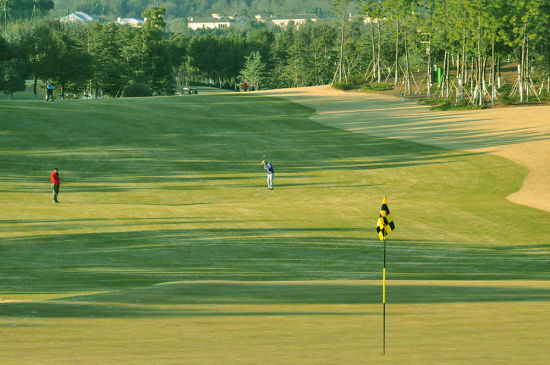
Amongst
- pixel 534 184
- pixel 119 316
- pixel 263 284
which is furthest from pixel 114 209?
pixel 534 184

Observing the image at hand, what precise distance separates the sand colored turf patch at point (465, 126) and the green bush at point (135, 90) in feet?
118

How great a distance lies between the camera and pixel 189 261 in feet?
76.1

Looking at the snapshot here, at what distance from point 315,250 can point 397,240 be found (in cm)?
459

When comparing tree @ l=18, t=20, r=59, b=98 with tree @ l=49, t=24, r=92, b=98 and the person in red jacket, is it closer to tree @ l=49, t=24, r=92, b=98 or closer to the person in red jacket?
tree @ l=49, t=24, r=92, b=98

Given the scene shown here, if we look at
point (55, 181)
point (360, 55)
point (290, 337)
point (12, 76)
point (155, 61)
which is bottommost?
point (55, 181)

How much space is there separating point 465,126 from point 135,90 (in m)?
64.9

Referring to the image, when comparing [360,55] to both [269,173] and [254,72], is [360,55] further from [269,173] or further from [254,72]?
[269,173]

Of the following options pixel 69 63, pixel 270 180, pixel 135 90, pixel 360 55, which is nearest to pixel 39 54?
pixel 69 63

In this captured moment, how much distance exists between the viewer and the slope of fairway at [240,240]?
11.3 metres

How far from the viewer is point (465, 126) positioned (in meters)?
64.6

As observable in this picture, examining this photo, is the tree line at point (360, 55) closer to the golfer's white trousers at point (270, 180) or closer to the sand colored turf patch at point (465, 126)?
the sand colored turf patch at point (465, 126)

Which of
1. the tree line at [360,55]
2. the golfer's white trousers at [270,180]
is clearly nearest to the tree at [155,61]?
the tree line at [360,55]

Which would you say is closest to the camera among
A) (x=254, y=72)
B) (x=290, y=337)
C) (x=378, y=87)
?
(x=290, y=337)

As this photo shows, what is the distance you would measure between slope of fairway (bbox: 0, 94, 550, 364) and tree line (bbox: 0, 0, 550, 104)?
2339 cm
